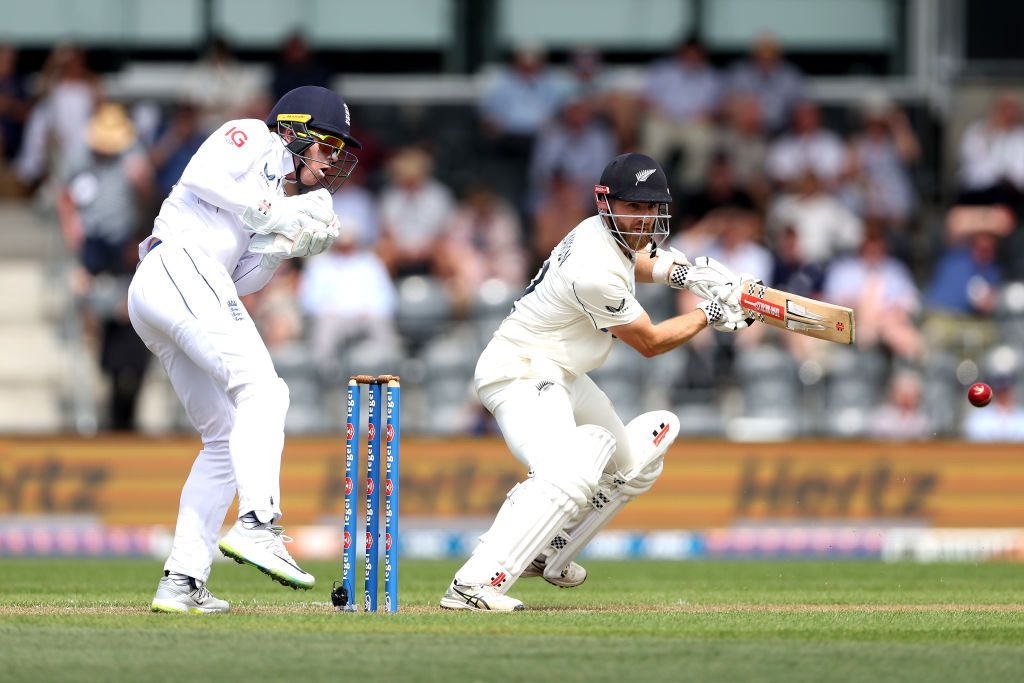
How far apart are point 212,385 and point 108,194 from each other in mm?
6921

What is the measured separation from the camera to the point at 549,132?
45.8 feet

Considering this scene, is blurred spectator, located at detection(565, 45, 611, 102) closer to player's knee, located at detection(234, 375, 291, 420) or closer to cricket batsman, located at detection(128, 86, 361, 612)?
cricket batsman, located at detection(128, 86, 361, 612)

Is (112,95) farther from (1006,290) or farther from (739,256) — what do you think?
(1006,290)

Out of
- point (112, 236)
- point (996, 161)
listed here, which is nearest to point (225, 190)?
point (112, 236)

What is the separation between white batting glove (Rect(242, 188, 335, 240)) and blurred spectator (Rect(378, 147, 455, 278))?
22.5ft

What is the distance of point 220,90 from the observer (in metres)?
13.9

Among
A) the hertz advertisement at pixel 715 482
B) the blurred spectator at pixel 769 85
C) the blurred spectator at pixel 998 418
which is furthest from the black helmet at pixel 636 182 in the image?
the blurred spectator at pixel 769 85

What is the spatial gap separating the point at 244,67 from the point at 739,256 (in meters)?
5.46

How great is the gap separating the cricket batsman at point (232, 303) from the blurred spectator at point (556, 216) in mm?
6701

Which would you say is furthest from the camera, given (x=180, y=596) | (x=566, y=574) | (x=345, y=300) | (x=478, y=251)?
(x=478, y=251)

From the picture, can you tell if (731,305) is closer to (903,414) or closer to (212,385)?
(212,385)

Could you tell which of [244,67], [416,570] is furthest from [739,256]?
[244,67]

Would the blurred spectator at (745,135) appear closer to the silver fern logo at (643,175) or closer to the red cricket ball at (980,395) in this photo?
the red cricket ball at (980,395)

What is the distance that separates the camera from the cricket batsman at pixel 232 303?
5816mm
